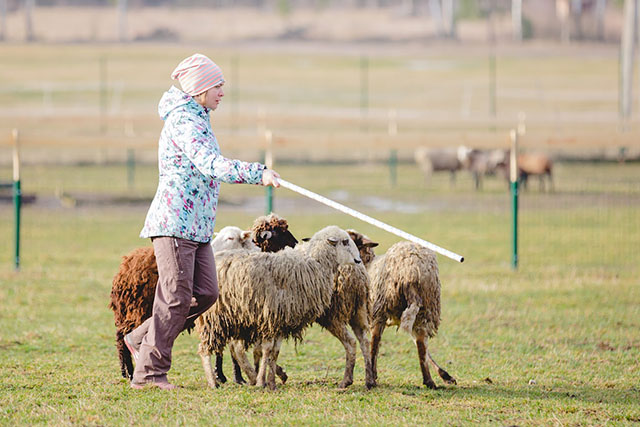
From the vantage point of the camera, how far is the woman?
228 inches

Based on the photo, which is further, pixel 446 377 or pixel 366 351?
pixel 446 377

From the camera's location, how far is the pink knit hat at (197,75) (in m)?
5.91

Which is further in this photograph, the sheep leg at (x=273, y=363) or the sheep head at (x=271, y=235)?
the sheep head at (x=271, y=235)

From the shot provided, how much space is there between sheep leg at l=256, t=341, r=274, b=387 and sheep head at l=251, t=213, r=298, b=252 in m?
0.93

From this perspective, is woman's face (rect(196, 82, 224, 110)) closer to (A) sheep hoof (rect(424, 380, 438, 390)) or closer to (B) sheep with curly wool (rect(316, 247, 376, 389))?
(B) sheep with curly wool (rect(316, 247, 376, 389))

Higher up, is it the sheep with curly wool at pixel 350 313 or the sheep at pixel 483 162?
the sheep at pixel 483 162

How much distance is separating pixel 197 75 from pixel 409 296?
2097 millimetres

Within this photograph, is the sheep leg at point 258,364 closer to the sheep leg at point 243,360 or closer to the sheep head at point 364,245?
the sheep leg at point 243,360

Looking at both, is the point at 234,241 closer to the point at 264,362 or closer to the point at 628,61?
the point at 264,362

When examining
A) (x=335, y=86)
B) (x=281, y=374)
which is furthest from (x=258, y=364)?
(x=335, y=86)

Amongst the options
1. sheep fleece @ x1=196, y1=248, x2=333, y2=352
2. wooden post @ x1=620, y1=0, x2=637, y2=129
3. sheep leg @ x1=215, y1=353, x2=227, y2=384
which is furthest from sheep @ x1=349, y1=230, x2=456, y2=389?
wooden post @ x1=620, y1=0, x2=637, y2=129

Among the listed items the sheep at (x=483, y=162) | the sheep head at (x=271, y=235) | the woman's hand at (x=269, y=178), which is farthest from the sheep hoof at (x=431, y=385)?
the sheep at (x=483, y=162)

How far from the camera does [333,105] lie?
46719mm

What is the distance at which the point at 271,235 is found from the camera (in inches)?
Result: 270
